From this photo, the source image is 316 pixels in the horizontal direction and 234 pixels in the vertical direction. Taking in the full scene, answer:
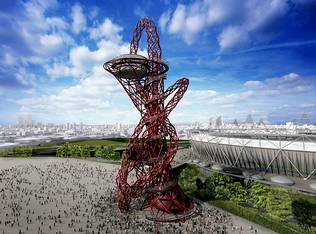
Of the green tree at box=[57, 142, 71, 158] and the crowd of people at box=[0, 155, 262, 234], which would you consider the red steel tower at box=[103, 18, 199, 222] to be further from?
the green tree at box=[57, 142, 71, 158]

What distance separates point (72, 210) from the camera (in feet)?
138

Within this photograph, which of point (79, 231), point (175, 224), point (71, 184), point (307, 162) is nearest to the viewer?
point (79, 231)

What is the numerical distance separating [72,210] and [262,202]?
30866 millimetres

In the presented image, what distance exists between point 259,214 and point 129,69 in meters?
29.1

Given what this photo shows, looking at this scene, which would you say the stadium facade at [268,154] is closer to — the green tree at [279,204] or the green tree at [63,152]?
the green tree at [279,204]

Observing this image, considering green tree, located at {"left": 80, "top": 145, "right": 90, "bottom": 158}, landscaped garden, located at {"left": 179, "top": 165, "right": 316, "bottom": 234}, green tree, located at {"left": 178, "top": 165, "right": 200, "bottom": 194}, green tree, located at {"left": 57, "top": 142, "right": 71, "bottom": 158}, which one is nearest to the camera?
landscaped garden, located at {"left": 179, "top": 165, "right": 316, "bottom": 234}

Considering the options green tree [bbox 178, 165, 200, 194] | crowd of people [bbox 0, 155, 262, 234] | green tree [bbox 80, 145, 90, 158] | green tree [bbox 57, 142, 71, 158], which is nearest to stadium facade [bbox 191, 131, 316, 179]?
green tree [bbox 178, 165, 200, 194]

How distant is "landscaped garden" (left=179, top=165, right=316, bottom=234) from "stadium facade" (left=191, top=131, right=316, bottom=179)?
4.86 m

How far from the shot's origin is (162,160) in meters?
38.3

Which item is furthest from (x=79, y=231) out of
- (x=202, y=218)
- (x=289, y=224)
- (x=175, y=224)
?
(x=289, y=224)

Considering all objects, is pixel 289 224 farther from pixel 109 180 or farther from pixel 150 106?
pixel 109 180

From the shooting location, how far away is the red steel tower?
38469 mm

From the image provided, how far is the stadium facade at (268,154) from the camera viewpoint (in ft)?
160

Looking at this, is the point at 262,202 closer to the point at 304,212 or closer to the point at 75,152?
the point at 304,212
